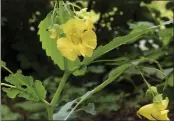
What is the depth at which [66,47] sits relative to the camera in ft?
2.51

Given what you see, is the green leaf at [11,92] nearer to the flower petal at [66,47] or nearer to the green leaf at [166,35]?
the flower petal at [66,47]

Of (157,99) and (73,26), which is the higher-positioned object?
(73,26)

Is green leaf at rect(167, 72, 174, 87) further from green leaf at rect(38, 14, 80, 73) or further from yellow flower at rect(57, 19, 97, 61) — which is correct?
yellow flower at rect(57, 19, 97, 61)

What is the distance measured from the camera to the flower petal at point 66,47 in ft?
2.51

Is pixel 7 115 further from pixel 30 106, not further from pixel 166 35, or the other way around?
pixel 166 35

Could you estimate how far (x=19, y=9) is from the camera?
2229 millimetres

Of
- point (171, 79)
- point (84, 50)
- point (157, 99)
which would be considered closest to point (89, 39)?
point (84, 50)

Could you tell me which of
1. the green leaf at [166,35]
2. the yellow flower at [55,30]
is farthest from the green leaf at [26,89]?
the green leaf at [166,35]

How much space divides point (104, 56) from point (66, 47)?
4.21ft

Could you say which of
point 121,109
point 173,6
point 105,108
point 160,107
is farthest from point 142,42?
point 160,107

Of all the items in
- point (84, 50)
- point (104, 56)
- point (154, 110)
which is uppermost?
point (84, 50)

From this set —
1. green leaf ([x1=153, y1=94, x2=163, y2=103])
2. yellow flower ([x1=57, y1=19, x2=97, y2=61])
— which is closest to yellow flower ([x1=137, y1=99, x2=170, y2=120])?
green leaf ([x1=153, y1=94, x2=163, y2=103])

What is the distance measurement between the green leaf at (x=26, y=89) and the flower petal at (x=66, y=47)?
134mm

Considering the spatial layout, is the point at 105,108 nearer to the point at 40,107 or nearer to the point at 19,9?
the point at 40,107
